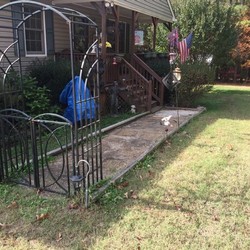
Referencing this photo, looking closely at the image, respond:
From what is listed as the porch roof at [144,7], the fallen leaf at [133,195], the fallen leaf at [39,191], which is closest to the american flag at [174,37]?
the porch roof at [144,7]

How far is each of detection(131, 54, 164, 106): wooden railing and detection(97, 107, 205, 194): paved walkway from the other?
5.59ft

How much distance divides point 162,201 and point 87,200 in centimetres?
90

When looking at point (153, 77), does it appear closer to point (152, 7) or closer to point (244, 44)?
point (152, 7)

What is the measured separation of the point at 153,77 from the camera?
10.6 metres

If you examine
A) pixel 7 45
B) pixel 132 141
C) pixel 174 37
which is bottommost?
pixel 132 141

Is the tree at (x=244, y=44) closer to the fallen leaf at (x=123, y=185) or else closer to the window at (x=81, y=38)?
the window at (x=81, y=38)

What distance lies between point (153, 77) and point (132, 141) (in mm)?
4788

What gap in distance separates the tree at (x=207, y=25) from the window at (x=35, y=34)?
31.5 feet

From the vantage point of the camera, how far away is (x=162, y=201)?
12.3 ft

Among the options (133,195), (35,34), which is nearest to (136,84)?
(35,34)

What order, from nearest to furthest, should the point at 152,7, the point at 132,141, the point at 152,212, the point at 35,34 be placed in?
the point at 152,212
the point at 132,141
the point at 35,34
the point at 152,7

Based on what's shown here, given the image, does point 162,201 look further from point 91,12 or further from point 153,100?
point 91,12

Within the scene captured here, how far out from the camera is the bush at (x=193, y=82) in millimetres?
9641

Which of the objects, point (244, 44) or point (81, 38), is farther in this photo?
point (244, 44)
